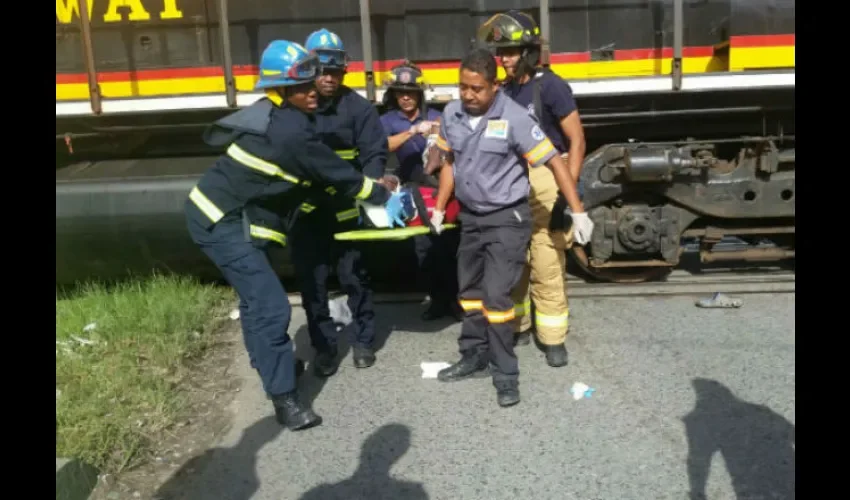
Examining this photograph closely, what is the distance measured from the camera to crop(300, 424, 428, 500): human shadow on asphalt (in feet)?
10.1

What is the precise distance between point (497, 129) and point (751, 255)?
2876 millimetres

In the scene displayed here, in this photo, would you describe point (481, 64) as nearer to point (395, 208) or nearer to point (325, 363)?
point (395, 208)

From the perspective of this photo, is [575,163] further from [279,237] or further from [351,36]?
[351,36]

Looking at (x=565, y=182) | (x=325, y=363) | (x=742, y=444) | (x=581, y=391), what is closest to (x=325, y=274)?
(x=325, y=363)

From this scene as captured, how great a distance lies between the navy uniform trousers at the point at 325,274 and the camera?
4.27 metres

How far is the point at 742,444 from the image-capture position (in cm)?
331

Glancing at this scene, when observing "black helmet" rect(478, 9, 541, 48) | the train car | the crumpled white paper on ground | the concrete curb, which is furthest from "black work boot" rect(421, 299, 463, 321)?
the concrete curb

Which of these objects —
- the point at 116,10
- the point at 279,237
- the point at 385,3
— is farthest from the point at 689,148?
the point at 116,10

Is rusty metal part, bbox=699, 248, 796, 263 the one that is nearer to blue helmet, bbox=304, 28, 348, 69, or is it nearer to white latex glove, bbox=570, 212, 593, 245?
white latex glove, bbox=570, 212, 593, 245

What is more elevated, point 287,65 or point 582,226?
point 287,65

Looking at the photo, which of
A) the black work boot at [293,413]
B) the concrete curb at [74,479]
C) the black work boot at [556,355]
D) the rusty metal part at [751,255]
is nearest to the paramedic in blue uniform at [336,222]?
the black work boot at [293,413]

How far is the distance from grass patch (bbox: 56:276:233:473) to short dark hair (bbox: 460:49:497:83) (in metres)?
2.37

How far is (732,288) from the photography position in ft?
17.7
